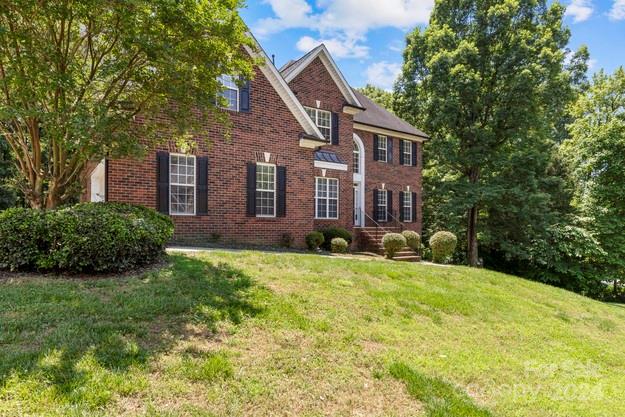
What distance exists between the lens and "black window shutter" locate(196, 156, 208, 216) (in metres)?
11.7

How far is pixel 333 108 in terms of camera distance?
17016 mm

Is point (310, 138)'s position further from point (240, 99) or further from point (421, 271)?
point (421, 271)

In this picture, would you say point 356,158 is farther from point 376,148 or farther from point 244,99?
point 244,99

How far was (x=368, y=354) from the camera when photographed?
4.64m

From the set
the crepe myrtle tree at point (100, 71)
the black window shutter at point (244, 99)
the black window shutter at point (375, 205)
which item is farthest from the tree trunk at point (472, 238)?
the crepe myrtle tree at point (100, 71)

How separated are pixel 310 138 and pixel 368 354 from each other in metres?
10.3

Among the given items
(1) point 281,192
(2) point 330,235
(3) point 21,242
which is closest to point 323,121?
(1) point 281,192

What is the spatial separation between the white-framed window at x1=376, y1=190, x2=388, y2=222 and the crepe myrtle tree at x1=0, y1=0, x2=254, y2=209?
12.8 meters

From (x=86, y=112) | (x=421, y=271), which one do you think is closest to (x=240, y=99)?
(x=86, y=112)

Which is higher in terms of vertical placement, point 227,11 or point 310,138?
point 227,11

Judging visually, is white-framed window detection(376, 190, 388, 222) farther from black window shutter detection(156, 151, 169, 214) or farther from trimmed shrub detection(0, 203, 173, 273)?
trimmed shrub detection(0, 203, 173, 273)

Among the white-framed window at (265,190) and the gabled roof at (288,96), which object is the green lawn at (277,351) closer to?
the white-framed window at (265,190)

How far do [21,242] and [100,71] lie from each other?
310 cm

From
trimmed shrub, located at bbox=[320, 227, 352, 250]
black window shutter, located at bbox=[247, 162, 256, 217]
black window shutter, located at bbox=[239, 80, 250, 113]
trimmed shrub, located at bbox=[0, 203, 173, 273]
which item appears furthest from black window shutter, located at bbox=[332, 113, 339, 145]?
trimmed shrub, located at bbox=[0, 203, 173, 273]
